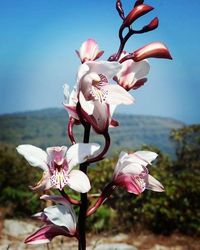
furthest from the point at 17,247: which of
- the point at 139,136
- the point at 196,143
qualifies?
the point at 139,136

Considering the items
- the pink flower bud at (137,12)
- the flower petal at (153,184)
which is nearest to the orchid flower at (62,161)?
the flower petal at (153,184)

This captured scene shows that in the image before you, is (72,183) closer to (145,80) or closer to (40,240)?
(40,240)

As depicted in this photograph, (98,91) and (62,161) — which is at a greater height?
(98,91)

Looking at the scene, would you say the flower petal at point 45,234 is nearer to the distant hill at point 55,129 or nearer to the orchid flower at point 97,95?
the orchid flower at point 97,95

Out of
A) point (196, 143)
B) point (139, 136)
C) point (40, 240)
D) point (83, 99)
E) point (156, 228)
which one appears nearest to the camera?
point (83, 99)

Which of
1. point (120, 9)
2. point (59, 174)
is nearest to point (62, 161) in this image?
point (59, 174)

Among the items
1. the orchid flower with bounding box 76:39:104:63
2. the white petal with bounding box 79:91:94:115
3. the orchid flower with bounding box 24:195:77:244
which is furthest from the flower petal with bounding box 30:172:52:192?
the orchid flower with bounding box 76:39:104:63

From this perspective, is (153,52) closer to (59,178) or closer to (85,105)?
(85,105)
